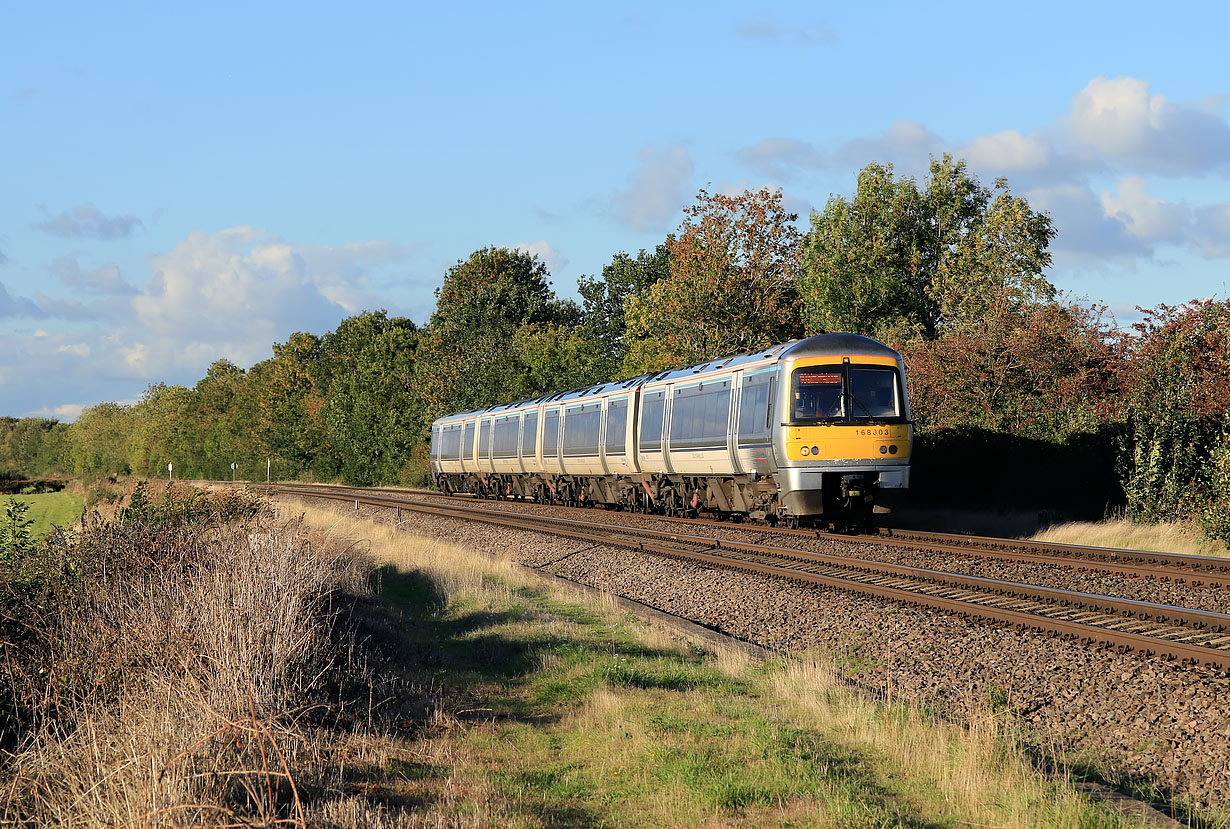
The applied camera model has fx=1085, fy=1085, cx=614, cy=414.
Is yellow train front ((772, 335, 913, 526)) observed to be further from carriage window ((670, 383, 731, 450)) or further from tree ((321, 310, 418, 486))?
tree ((321, 310, 418, 486))

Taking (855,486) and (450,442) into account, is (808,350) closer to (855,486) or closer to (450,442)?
(855,486)

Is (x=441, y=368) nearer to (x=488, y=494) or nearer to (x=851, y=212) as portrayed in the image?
(x=488, y=494)

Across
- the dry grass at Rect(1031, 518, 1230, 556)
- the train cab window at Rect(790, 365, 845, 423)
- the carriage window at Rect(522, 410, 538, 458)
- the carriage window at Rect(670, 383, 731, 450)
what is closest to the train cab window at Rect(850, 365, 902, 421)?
the train cab window at Rect(790, 365, 845, 423)

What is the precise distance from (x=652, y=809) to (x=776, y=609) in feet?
22.0

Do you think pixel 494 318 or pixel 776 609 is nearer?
pixel 776 609

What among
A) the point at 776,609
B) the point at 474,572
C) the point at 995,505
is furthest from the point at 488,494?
the point at 776,609

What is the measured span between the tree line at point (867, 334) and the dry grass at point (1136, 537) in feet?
1.25

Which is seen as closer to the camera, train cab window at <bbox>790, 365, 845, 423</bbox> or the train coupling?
the train coupling

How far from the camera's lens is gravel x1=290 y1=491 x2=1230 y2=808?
686cm

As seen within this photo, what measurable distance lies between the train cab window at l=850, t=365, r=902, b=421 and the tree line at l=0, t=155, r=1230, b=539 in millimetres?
5125

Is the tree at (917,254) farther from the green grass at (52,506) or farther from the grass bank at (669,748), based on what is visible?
the grass bank at (669,748)

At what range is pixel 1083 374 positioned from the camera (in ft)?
81.2

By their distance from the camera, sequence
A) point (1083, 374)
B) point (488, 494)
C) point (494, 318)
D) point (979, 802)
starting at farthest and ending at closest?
point (494, 318) → point (488, 494) → point (1083, 374) → point (979, 802)

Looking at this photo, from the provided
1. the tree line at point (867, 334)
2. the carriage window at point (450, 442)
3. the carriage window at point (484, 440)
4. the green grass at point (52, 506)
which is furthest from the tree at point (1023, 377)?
the green grass at point (52, 506)
